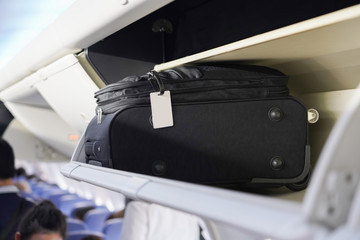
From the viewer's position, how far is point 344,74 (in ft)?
3.74

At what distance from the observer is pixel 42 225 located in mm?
3594

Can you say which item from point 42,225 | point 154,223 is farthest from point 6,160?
point 154,223

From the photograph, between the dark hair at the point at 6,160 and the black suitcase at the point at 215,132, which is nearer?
the black suitcase at the point at 215,132

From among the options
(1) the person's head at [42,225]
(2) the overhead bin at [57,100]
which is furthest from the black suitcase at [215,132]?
(1) the person's head at [42,225]

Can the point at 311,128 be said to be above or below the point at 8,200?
above

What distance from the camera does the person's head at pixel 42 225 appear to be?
3594 millimetres

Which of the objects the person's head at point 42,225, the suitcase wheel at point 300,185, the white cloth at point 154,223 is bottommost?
the white cloth at point 154,223

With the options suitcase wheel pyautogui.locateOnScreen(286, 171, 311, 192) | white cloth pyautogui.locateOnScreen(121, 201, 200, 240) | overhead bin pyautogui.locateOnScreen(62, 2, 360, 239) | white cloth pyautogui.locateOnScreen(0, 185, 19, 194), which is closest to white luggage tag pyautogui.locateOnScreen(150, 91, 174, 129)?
overhead bin pyautogui.locateOnScreen(62, 2, 360, 239)

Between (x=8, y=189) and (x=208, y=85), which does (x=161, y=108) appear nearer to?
(x=208, y=85)

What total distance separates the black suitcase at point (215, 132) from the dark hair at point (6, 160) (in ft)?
10.2

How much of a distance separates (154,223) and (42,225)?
3.41ft

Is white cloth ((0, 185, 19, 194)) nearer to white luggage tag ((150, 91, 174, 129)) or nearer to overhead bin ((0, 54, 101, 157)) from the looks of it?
overhead bin ((0, 54, 101, 157))

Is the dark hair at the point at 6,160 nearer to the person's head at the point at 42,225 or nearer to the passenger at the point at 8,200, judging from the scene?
the passenger at the point at 8,200

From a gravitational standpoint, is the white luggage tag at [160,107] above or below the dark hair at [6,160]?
above
